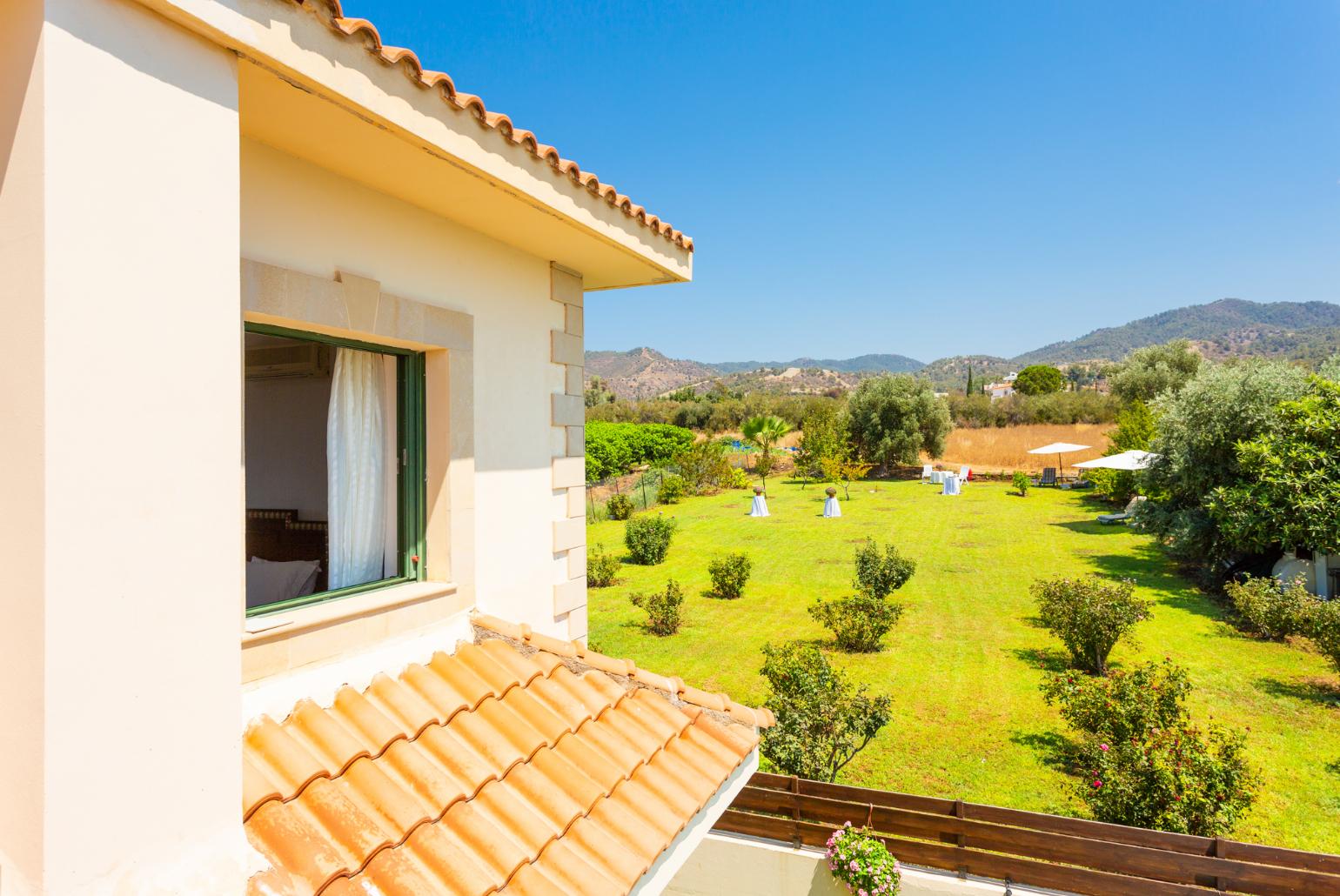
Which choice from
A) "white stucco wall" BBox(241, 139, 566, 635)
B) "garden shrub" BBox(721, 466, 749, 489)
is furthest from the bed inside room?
"garden shrub" BBox(721, 466, 749, 489)

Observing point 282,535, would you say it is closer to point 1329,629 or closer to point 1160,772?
point 1160,772

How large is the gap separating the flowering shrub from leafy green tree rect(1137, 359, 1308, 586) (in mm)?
14147

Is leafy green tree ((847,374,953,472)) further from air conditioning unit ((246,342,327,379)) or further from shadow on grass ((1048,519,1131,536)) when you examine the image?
air conditioning unit ((246,342,327,379))

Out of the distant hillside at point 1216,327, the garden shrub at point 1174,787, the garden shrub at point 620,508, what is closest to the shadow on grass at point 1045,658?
the garden shrub at point 1174,787

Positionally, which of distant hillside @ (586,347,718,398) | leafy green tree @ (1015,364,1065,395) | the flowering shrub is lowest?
the flowering shrub

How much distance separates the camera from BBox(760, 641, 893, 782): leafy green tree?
7.16m

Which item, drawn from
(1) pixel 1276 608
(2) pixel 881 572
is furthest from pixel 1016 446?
(1) pixel 1276 608

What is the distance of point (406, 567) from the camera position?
414 cm

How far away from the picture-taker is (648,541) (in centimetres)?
2014

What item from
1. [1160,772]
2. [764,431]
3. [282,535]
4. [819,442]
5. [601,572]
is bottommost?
[601,572]

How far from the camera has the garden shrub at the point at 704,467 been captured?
34969 mm

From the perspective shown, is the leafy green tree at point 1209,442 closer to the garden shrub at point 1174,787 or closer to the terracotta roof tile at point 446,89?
the garden shrub at point 1174,787

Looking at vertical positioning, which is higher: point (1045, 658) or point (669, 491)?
point (669, 491)

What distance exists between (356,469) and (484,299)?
4.33 feet
